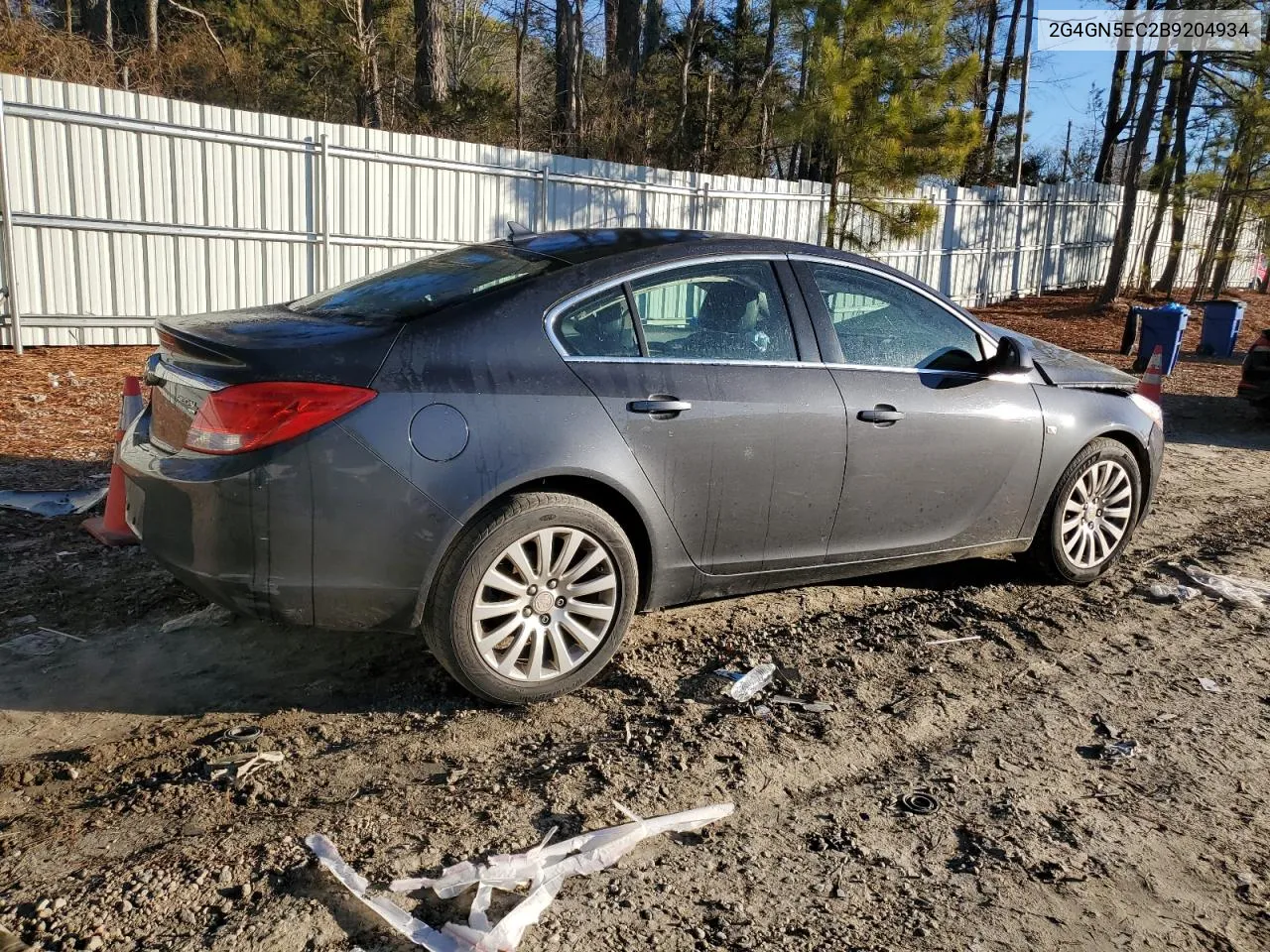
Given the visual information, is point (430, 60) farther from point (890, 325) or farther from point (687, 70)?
point (890, 325)

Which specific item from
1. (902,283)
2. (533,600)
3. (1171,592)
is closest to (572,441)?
(533,600)

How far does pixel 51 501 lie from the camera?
572cm

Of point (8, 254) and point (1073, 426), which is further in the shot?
point (8, 254)

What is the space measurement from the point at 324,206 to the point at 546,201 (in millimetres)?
3384

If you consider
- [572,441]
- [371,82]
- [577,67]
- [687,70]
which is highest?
[687,70]

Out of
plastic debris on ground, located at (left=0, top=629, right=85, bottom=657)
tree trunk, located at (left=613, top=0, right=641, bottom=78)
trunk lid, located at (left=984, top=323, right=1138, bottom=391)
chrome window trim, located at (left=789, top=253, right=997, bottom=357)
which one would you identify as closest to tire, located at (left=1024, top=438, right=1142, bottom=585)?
trunk lid, located at (left=984, top=323, right=1138, bottom=391)

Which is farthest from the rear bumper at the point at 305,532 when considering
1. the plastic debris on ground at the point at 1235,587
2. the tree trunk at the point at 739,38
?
the tree trunk at the point at 739,38

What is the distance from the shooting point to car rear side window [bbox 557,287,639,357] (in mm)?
3799

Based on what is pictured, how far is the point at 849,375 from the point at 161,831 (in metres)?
3.00

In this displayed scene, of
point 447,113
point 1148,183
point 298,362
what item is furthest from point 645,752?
point 1148,183

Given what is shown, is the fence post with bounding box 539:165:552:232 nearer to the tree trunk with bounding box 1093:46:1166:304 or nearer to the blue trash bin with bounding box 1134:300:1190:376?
the blue trash bin with bounding box 1134:300:1190:376

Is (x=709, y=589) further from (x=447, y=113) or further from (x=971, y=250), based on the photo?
(x=971, y=250)

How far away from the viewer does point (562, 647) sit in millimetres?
3773

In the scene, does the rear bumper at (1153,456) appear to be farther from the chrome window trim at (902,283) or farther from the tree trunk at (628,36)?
the tree trunk at (628,36)
